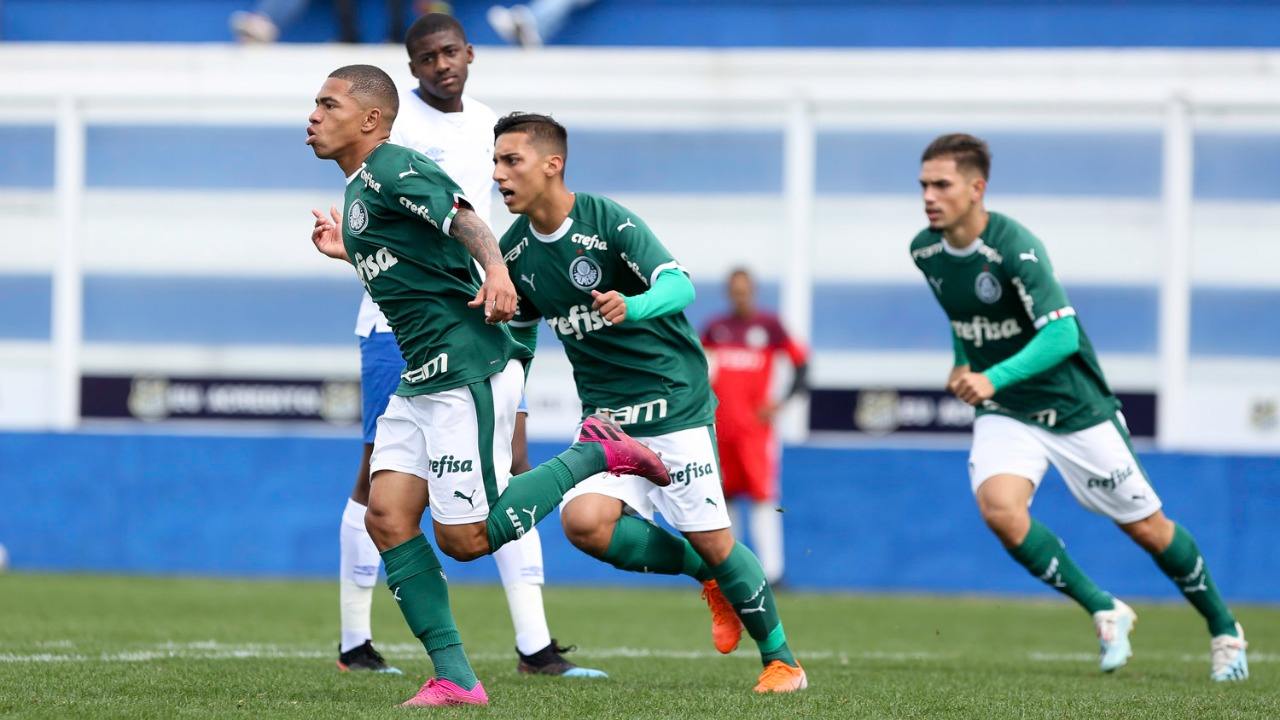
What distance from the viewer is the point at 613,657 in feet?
25.8

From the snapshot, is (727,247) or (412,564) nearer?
(412,564)

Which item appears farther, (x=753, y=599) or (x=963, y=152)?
(x=963, y=152)

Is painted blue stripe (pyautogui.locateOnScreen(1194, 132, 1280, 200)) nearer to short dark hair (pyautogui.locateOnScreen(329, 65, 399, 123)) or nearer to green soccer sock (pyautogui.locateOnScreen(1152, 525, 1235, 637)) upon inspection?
green soccer sock (pyautogui.locateOnScreen(1152, 525, 1235, 637))

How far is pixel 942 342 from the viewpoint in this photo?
44.3ft

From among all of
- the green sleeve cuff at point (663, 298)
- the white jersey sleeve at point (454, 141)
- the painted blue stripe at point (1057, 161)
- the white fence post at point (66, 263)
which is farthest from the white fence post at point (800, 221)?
the green sleeve cuff at point (663, 298)

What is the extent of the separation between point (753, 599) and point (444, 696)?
1.26 m

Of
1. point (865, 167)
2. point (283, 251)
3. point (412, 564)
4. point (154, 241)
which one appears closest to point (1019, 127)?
point (865, 167)

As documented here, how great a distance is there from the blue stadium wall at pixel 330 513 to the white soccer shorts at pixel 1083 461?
472 centimetres

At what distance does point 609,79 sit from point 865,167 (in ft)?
6.70

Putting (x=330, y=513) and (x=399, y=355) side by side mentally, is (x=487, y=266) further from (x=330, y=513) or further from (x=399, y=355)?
(x=330, y=513)

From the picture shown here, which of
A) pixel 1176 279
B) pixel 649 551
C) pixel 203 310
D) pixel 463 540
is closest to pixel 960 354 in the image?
pixel 649 551

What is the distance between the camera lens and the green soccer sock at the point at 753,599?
6.41 metres

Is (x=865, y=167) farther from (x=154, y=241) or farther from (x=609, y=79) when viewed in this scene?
(x=154, y=241)

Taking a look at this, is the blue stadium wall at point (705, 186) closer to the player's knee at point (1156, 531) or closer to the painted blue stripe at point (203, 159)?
the painted blue stripe at point (203, 159)
